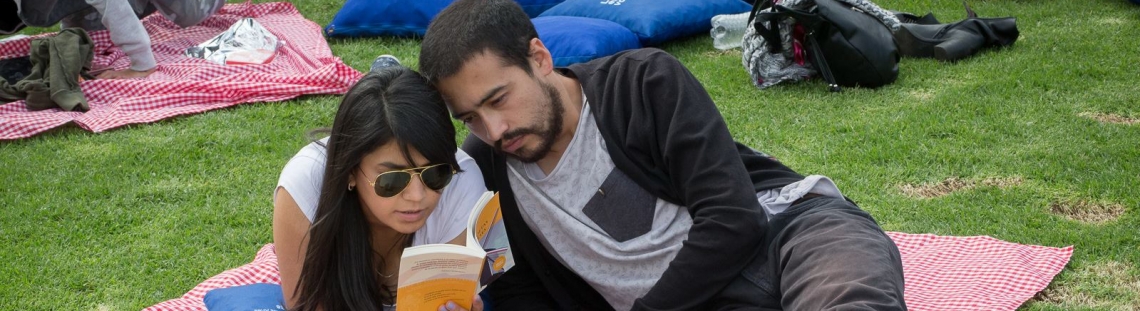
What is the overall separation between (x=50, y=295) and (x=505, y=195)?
74.0 inches

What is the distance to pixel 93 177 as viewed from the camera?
4.98 metres

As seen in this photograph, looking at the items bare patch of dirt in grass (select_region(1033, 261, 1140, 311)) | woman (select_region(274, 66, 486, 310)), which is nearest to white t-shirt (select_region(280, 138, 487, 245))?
woman (select_region(274, 66, 486, 310))

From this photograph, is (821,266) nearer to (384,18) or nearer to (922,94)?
(922,94)

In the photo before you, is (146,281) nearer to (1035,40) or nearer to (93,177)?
(93,177)

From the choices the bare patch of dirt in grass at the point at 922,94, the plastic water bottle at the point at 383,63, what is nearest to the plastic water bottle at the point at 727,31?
the bare patch of dirt in grass at the point at 922,94

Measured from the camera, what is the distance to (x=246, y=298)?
3.32 metres

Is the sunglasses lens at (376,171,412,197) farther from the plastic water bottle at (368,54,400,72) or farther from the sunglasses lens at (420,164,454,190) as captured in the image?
the plastic water bottle at (368,54,400,72)

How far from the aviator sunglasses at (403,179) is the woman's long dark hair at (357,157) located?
0.03 metres

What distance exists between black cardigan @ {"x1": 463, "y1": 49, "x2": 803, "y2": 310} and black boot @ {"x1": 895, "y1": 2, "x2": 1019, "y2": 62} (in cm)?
365

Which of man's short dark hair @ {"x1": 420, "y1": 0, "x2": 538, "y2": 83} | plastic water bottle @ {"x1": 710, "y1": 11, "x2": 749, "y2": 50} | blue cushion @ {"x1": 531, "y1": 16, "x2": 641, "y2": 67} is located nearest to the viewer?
man's short dark hair @ {"x1": 420, "y1": 0, "x2": 538, "y2": 83}

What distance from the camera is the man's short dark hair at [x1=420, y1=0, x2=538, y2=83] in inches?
113

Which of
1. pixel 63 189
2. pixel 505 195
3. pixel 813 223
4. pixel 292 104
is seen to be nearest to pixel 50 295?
pixel 63 189

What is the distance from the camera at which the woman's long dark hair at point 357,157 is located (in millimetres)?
2748

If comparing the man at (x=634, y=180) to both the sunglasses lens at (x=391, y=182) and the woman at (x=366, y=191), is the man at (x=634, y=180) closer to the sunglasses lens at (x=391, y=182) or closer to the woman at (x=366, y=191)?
the woman at (x=366, y=191)
